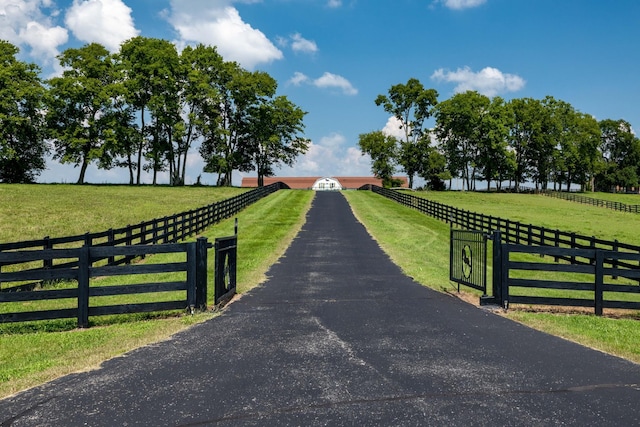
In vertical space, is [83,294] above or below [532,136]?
below

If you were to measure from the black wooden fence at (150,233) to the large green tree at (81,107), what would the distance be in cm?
2936

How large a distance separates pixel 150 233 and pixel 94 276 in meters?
11.1

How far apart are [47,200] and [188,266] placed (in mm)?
32767

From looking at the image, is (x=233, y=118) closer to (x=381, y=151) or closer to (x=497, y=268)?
(x=381, y=151)

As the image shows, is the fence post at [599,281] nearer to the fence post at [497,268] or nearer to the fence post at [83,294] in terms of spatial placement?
the fence post at [497,268]

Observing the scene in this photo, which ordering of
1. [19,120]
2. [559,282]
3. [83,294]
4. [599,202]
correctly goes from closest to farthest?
1. [83,294]
2. [559,282]
3. [19,120]
4. [599,202]

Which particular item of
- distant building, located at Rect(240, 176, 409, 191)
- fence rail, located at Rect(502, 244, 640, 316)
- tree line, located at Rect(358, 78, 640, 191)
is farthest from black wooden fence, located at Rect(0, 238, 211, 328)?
distant building, located at Rect(240, 176, 409, 191)

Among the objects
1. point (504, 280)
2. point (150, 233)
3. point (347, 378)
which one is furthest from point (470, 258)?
point (150, 233)

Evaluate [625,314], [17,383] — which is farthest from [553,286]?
[17,383]

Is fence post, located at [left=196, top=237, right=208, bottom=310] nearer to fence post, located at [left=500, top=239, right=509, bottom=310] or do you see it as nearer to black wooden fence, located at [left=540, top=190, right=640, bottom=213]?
fence post, located at [left=500, top=239, right=509, bottom=310]

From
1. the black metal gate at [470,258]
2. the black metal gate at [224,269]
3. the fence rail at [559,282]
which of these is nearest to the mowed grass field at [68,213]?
the black metal gate at [224,269]

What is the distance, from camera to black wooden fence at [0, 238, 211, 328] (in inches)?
352

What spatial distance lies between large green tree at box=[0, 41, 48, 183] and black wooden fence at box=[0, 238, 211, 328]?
5781 centimetres

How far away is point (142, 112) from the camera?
69.2 meters
